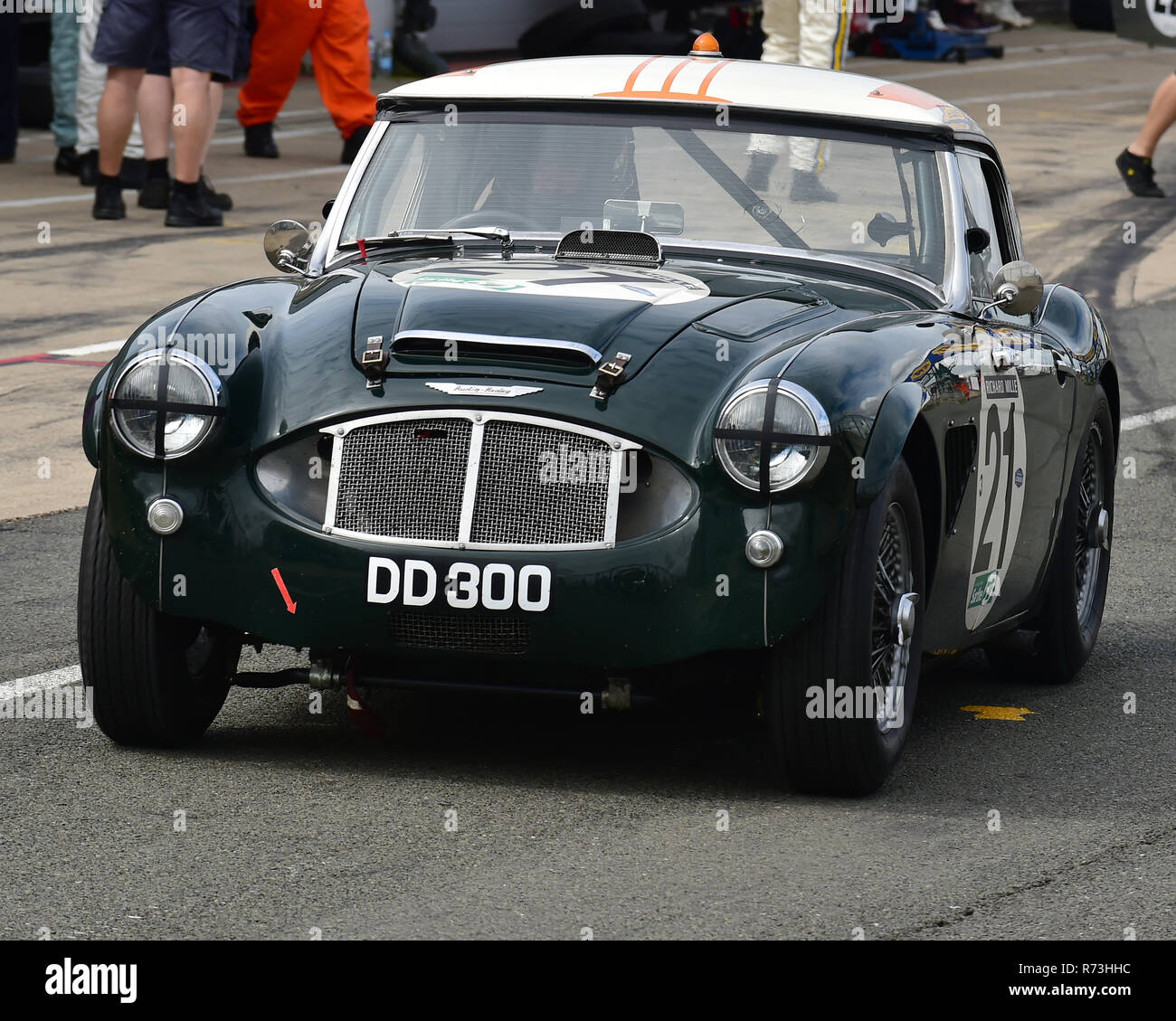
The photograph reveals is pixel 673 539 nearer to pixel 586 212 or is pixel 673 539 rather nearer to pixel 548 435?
pixel 548 435

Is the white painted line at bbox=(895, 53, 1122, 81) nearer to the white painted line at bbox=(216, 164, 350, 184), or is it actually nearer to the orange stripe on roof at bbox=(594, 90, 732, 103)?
the white painted line at bbox=(216, 164, 350, 184)

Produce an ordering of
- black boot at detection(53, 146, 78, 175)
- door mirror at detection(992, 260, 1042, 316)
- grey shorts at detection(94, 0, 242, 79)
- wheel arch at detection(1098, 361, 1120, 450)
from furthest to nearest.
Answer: black boot at detection(53, 146, 78, 175) → grey shorts at detection(94, 0, 242, 79) → wheel arch at detection(1098, 361, 1120, 450) → door mirror at detection(992, 260, 1042, 316)

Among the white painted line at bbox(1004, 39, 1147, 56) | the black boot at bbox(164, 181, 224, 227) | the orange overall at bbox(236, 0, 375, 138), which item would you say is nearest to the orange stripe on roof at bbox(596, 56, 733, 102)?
the black boot at bbox(164, 181, 224, 227)

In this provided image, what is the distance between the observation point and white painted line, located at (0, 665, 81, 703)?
5.33 meters

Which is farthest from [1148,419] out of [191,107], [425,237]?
[191,107]


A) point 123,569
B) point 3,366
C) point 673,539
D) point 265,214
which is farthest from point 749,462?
point 265,214

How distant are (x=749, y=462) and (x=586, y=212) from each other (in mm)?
1409

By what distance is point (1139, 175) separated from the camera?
15.9 metres

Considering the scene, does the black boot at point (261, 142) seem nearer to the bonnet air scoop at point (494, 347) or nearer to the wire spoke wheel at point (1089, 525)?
the wire spoke wheel at point (1089, 525)

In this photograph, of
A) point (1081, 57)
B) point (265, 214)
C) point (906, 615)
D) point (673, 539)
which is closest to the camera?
point (673, 539)

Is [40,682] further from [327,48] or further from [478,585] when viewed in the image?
[327,48]

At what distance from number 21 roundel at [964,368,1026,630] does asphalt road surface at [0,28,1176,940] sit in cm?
35

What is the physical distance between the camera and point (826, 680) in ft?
14.6

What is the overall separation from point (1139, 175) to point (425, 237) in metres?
11.3
